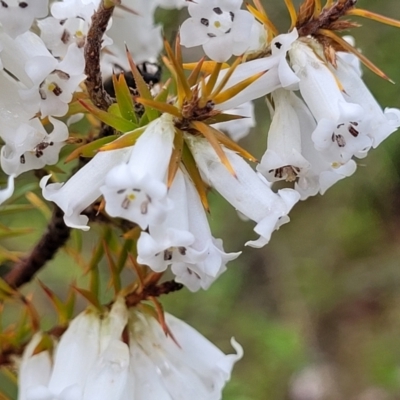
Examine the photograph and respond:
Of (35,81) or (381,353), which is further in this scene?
(381,353)

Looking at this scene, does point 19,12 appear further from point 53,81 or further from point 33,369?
point 33,369

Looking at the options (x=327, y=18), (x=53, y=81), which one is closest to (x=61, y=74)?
(x=53, y=81)

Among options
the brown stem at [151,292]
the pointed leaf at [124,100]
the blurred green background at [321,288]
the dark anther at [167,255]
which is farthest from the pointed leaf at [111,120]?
the blurred green background at [321,288]

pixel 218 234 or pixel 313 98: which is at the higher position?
pixel 313 98

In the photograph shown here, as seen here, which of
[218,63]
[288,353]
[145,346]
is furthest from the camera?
[288,353]

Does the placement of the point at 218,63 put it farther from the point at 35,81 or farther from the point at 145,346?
the point at 145,346

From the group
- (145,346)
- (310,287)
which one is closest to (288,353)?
(310,287)

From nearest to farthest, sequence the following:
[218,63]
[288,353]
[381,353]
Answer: [218,63], [288,353], [381,353]
